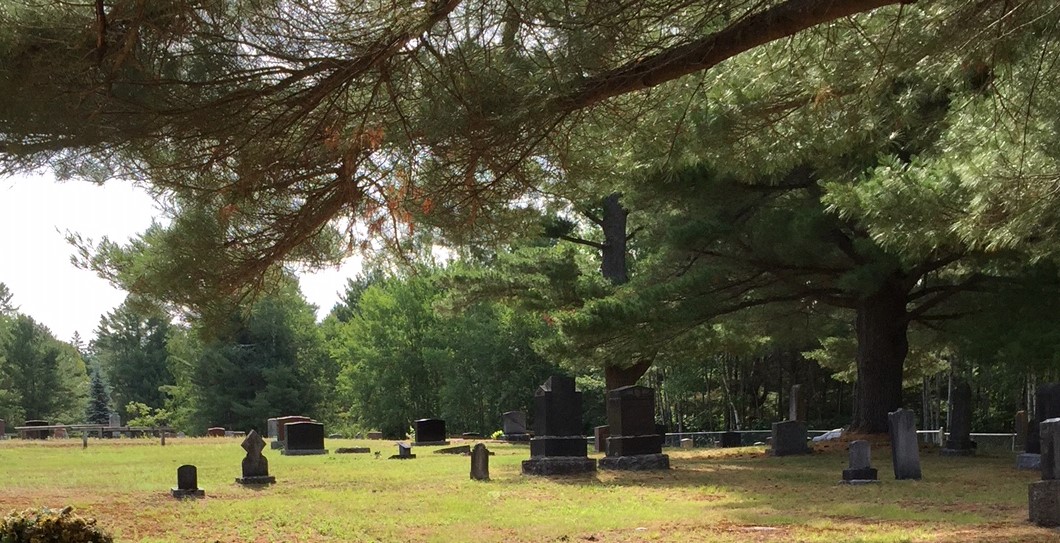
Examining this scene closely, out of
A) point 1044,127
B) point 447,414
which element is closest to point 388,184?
point 1044,127

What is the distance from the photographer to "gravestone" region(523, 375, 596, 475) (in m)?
17.7

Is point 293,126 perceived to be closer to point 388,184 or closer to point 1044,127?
point 388,184

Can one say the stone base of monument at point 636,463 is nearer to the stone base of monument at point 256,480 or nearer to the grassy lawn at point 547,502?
the grassy lawn at point 547,502

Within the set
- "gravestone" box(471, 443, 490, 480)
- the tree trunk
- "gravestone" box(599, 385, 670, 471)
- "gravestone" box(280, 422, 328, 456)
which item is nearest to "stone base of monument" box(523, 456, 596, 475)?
"gravestone" box(599, 385, 670, 471)

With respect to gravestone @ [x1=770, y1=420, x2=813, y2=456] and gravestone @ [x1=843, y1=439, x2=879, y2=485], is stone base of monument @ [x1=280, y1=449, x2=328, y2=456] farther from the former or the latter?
gravestone @ [x1=843, y1=439, x2=879, y2=485]

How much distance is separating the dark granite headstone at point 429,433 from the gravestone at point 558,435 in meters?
10.8

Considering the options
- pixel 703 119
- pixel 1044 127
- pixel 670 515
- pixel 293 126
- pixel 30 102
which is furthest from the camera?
pixel 670 515

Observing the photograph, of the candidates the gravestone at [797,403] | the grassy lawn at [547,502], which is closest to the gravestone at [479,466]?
the grassy lawn at [547,502]

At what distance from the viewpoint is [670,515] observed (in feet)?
38.1

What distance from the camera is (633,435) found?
→ 18.4m

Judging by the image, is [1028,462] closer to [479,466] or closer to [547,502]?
[547,502]

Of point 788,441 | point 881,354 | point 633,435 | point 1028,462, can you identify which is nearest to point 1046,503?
point 1028,462

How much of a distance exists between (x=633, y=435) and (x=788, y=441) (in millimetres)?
4833

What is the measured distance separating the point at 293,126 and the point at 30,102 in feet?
6.23
